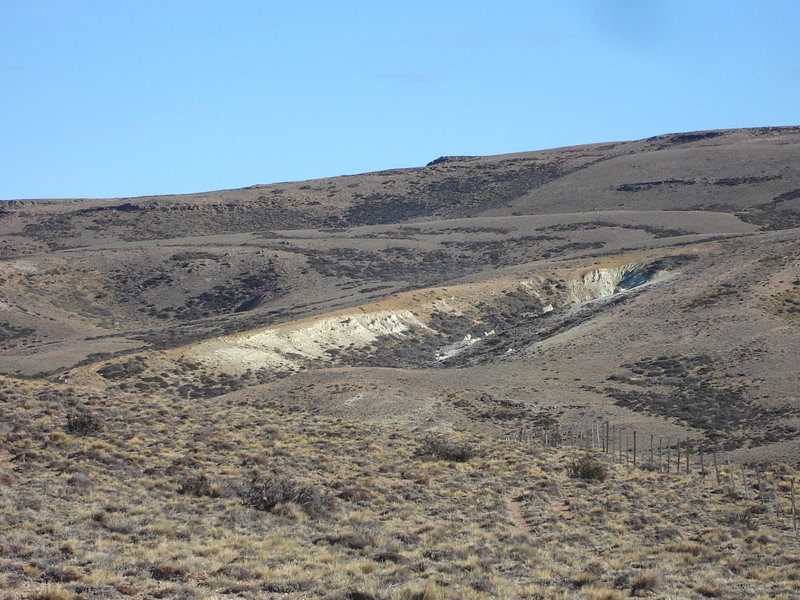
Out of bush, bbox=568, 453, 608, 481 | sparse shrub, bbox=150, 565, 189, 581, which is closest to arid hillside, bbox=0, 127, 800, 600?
sparse shrub, bbox=150, 565, 189, 581

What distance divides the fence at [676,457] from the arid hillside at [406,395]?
0.86ft

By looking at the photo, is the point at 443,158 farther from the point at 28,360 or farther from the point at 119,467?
the point at 119,467

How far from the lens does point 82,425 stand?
21859mm

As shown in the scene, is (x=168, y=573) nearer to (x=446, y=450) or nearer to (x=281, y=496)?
(x=281, y=496)

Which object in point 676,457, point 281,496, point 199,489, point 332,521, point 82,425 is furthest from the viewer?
point 676,457

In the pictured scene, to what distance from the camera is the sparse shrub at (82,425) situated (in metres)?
21.7

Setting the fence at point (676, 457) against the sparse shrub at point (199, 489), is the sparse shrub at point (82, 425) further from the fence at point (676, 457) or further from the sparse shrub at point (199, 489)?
the fence at point (676, 457)

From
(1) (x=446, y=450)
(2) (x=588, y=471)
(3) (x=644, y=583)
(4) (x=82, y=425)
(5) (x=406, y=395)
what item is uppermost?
(4) (x=82, y=425)

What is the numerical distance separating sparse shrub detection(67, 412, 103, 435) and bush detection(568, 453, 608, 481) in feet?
38.7

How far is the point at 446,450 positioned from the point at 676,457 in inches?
329

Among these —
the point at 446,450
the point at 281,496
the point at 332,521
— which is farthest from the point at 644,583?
the point at 446,450

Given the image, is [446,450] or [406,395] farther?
[406,395]

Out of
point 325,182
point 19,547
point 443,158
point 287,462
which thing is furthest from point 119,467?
point 443,158

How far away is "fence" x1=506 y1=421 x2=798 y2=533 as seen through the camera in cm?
2144
